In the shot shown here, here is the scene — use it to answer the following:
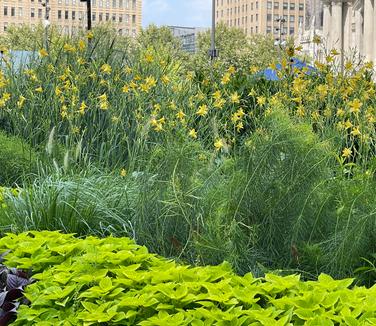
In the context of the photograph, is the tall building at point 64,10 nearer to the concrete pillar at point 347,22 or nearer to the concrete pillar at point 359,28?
the concrete pillar at point 347,22

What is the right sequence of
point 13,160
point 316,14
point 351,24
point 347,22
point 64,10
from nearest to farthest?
1. point 13,160
2. point 351,24
3. point 347,22
4. point 316,14
5. point 64,10

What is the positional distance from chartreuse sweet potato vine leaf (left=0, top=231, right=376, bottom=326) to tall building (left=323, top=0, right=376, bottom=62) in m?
55.0

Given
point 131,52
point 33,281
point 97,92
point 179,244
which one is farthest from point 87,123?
point 33,281

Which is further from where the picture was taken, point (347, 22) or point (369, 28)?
point (347, 22)

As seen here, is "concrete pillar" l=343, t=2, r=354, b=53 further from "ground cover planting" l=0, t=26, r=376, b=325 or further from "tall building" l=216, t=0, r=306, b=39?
"tall building" l=216, t=0, r=306, b=39

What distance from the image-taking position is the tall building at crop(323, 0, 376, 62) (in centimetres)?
5872

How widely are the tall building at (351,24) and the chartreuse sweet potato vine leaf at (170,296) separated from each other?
2166 inches

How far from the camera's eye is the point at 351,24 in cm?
8119

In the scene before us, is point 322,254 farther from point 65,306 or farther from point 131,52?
point 131,52

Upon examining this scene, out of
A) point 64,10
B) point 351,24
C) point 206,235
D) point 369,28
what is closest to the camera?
point 206,235

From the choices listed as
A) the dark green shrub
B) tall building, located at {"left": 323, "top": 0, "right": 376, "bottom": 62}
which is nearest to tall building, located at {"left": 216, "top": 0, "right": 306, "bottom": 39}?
tall building, located at {"left": 323, "top": 0, "right": 376, "bottom": 62}

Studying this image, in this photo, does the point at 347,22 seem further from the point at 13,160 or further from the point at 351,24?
the point at 13,160

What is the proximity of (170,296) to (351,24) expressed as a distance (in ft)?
263

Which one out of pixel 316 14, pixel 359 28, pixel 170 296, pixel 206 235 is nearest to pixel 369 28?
pixel 359 28
